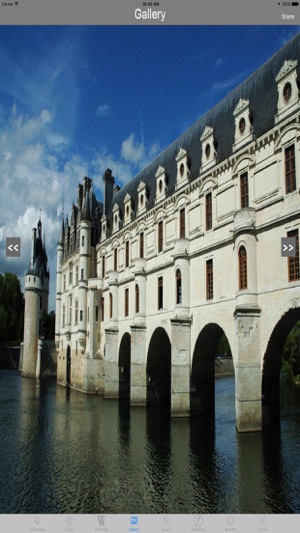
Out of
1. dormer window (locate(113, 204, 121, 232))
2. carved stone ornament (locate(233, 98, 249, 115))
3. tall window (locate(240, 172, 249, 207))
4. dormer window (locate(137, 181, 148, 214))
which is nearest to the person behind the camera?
tall window (locate(240, 172, 249, 207))

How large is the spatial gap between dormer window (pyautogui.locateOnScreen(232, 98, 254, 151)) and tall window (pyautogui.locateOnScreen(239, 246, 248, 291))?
6014 millimetres

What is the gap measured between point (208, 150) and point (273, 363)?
539 inches

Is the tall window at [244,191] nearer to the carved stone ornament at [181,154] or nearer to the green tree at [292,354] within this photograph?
the carved stone ornament at [181,154]

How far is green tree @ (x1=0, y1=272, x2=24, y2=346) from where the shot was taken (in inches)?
2815

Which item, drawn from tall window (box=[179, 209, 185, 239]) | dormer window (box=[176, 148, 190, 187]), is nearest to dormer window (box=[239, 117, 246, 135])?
dormer window (box=[176, 148, 190, 187])

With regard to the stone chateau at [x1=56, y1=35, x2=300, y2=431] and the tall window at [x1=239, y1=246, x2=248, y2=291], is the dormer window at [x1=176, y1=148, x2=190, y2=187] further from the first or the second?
the tall window at [x1=239, y1=246, x2=248, y2=291]

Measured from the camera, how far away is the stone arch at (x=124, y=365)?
126 feet

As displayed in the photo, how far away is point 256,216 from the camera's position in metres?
22.6

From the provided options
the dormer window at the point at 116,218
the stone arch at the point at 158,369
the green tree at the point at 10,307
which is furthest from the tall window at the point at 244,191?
the green tree at the point at 10,307

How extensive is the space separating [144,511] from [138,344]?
817 inches

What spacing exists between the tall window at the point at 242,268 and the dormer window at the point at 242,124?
6.01 meters

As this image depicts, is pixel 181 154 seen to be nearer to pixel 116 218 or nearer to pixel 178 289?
pixel 178 289

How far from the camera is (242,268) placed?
75.4 ft
